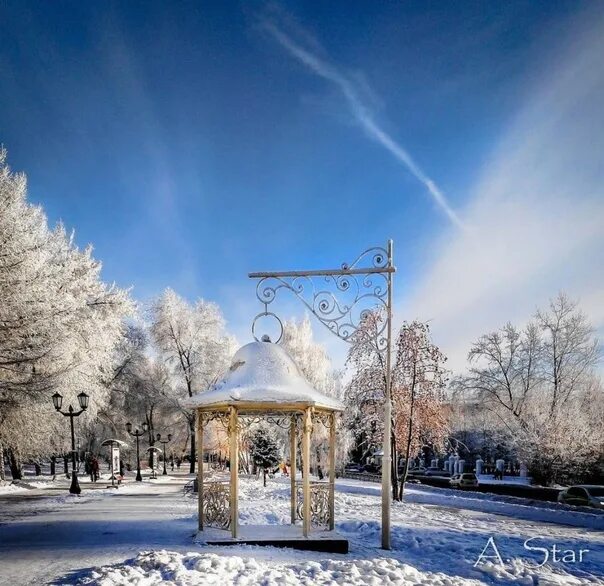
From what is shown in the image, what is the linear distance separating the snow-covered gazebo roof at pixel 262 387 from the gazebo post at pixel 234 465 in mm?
280

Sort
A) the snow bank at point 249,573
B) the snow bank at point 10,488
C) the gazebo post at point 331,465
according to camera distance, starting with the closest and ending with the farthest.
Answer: the snow bank at point 249,573 < the gazebo post at point 331,465 < the snow bank at point 10,488

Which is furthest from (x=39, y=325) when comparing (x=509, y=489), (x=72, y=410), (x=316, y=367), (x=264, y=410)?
(x=509, y=489)

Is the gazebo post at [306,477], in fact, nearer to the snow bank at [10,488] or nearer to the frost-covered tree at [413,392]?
the frost-covered tree at [413,392]

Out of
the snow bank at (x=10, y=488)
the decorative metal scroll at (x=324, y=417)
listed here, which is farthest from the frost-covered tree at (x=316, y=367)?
the decorative metal scroll at (x=324, y=417)

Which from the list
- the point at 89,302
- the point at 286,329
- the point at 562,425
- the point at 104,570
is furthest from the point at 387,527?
the point at 286,329

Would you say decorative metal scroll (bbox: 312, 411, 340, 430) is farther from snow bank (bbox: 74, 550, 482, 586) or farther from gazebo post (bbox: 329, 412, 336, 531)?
snow bank (bbox: 74, 550, 482, 586)

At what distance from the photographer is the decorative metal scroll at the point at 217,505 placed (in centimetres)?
959

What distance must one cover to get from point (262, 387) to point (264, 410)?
1.52 meters

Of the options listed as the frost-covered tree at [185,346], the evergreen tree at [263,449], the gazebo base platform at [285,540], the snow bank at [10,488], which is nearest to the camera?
the gazebo base platform at [285,540]

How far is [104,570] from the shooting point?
664 cm

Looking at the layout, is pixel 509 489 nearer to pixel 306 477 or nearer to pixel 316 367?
pixel 316 367

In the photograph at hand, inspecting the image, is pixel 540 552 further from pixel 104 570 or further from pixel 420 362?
pixel 420 362

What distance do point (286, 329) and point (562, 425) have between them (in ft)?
62.8

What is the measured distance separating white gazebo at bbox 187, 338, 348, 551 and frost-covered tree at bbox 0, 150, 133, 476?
7.67 m
